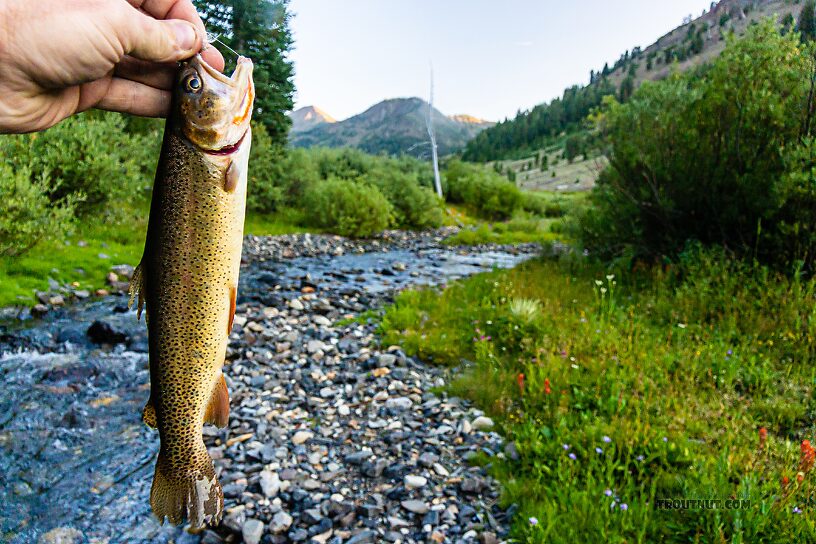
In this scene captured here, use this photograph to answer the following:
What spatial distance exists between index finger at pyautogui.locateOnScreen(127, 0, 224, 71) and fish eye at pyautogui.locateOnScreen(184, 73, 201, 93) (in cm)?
57

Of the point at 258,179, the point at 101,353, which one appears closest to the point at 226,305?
the point at 101,353

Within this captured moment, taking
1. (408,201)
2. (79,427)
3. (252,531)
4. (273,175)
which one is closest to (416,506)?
(252,531)

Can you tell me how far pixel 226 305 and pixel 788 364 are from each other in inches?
299

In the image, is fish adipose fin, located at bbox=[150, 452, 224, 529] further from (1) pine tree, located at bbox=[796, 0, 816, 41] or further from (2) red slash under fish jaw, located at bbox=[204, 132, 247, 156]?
(1) pine tree, located at bbox=[796, 0, 816, 41]

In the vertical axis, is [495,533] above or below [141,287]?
below

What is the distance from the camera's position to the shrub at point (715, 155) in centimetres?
935

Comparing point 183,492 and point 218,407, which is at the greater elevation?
point 218,407

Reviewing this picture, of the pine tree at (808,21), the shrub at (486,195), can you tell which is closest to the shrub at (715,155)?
the pine tree at (808,21)

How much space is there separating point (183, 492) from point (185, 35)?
230cm

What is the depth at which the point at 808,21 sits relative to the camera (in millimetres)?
10336

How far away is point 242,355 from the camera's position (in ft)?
30.1

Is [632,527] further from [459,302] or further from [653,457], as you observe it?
[459,302]

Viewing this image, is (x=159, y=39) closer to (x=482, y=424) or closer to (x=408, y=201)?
(x=482, y=424)

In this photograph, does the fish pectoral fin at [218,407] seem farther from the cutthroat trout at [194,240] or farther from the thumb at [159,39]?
the thumb at [159,39]
